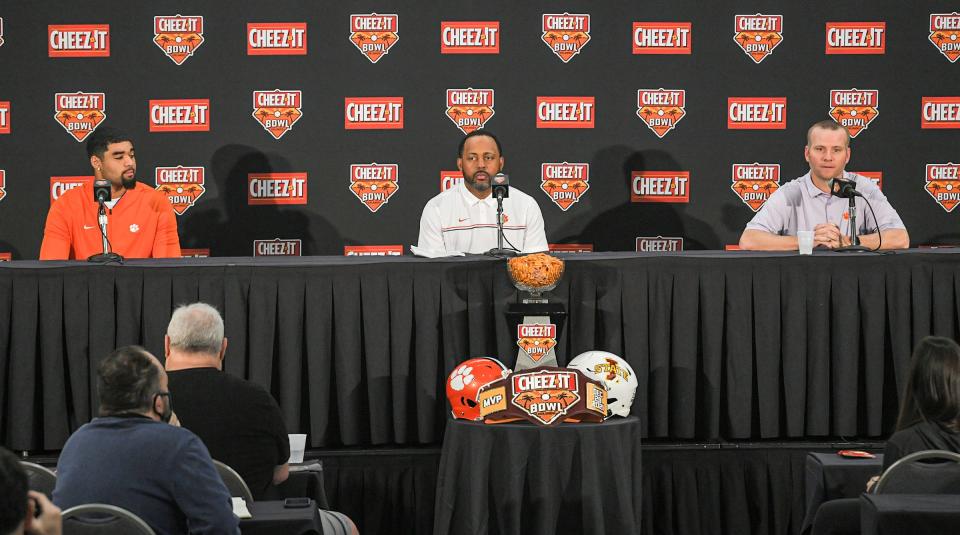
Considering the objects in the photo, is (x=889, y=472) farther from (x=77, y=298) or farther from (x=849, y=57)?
(x=849, y=57)

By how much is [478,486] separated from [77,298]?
75.9 inches

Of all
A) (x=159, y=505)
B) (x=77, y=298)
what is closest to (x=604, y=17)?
(x=77, y=298)

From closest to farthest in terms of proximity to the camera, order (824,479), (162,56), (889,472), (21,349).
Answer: (889,472), (824,479), (21,349), (162,56)

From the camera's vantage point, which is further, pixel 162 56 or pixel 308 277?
pixel 162 56

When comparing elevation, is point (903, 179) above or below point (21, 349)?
above

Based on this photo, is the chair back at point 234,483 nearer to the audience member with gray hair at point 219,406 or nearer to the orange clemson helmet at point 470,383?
the audience member with gray hair at point 219,406

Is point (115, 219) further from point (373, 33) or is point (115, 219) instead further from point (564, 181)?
point (564, 181)

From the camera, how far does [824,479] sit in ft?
11.3

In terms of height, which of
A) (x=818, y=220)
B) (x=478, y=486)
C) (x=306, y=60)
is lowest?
(x=478, y=486)

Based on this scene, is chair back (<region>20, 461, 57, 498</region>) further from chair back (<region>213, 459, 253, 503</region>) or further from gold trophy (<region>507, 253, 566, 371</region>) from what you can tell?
gold trophy (<region>507, 253, 566, 371</region>)

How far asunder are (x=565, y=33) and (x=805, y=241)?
3113mm

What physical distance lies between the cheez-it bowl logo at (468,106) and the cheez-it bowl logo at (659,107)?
1041 mm

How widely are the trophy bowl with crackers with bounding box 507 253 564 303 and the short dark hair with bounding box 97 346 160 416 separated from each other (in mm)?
1929

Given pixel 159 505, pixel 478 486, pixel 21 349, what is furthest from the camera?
pixel 21 349
